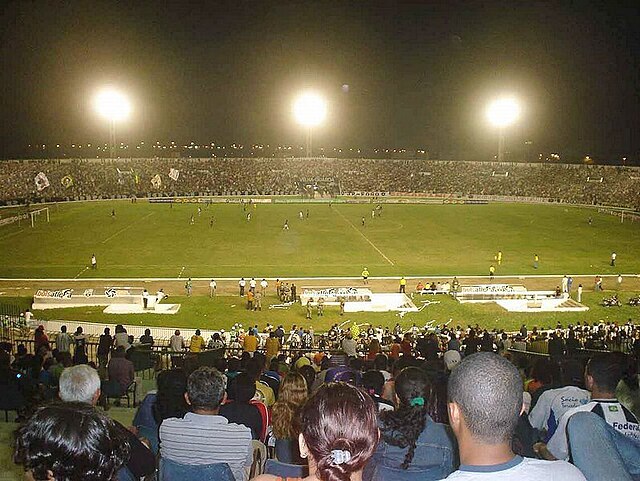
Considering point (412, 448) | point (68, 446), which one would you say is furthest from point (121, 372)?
point (68, 446)

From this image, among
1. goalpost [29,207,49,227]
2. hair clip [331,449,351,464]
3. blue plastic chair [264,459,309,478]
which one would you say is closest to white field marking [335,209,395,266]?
goalpost [29,207,49,227]

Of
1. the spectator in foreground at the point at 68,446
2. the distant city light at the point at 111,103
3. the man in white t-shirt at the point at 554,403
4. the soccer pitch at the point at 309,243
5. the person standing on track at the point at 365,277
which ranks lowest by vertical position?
the man in white t-shirt at the point at 554,403

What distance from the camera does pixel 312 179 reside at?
110062 millimetres

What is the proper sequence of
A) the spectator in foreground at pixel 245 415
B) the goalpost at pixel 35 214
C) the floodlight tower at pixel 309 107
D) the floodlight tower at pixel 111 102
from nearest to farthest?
1. the spectator in foreground at pixel 245 415
2. the goalpost at pixel 35 214
3. the floodlight tower at pixel 111 102
4. the floodlight tower at pixel 309 107

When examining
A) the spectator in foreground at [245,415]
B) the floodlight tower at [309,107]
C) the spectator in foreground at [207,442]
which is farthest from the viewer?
the floodlight tower at [309,107]

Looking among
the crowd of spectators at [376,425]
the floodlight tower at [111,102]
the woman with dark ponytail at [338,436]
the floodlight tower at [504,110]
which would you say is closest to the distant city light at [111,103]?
the floodlight tower at [111,102]

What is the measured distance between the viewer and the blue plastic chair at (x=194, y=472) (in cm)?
452

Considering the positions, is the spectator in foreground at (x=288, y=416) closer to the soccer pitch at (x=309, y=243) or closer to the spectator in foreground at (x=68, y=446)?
the spectator in foreground at (x=68, y=446)

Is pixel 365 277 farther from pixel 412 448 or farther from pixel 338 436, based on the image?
pixel 338 436

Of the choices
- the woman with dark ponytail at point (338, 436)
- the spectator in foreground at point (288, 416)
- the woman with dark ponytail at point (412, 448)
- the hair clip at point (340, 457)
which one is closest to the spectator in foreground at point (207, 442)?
the spectator in foreground at point (288, 416)

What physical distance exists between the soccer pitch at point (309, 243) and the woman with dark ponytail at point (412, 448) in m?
33.6

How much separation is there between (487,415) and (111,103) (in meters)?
100

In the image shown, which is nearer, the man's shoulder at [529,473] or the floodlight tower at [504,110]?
the man's shoulder at [529,473]

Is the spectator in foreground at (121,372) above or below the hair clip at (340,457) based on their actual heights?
above
